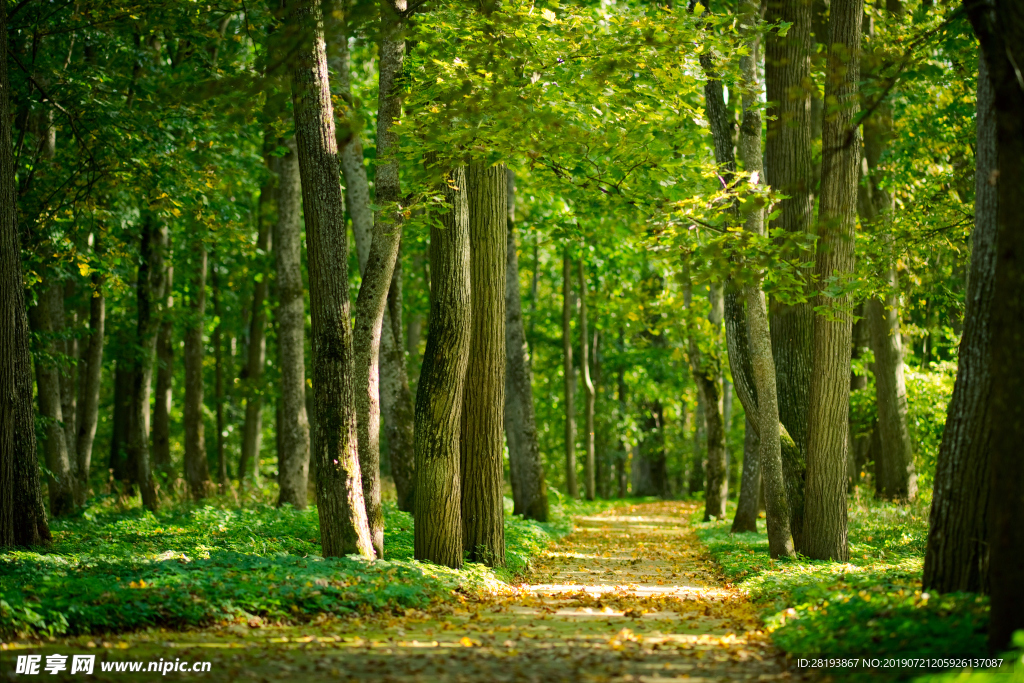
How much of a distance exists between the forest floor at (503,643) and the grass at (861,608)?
0.29 m

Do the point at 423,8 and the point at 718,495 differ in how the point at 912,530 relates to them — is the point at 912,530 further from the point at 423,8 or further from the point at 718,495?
the point at 423,8

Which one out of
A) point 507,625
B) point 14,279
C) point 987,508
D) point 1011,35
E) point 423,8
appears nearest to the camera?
point 1011,35

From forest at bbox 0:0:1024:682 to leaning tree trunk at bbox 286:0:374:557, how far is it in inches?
1.5

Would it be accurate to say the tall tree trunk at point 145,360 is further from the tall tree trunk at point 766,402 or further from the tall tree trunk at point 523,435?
the tall tree trunk at point 766,402

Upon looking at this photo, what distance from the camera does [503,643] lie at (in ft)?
20.1

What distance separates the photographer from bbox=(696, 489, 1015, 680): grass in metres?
5.00

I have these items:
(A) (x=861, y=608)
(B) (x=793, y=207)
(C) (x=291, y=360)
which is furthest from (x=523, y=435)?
(A) (x=861, y=608)

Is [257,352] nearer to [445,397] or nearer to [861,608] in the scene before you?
[445,397]

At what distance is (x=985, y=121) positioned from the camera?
6055 mm

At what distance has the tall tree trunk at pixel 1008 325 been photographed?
459 centimetres

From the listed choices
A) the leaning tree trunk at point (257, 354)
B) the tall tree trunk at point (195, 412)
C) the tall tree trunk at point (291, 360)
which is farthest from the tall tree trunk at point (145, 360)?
the tall tree trunk at point (291, 360)

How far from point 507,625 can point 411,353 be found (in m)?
19.7

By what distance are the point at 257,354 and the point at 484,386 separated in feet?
41.8

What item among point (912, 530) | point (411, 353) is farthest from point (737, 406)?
point (912, 530)
